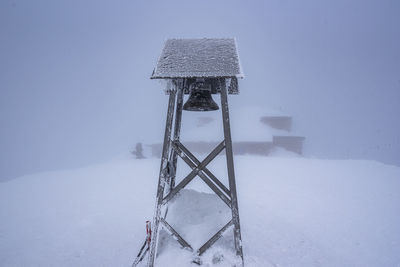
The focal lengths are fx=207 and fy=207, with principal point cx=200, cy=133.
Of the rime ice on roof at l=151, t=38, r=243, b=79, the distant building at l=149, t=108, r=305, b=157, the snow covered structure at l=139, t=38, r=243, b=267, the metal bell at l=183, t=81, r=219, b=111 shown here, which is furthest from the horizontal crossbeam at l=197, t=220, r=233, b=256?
the distant building at l=149, t=108, r=305, b=157

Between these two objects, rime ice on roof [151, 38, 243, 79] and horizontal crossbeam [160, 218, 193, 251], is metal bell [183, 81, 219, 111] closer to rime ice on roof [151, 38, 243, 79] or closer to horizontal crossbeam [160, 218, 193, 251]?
rime ice on roof [151, 38, 243, 79]

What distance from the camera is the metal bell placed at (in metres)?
4.07

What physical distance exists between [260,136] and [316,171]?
393 inches

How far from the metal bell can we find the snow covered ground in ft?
7.30

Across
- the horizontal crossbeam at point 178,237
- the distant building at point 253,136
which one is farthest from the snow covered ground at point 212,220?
the distant building at point 253,136

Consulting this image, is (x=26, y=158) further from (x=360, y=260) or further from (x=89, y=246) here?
(x=360, y=260)

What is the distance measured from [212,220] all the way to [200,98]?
2.57 metres

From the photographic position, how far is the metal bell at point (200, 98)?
4074 millimetres

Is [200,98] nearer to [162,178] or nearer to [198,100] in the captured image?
[198,100]

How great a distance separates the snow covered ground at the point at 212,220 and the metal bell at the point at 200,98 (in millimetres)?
2226

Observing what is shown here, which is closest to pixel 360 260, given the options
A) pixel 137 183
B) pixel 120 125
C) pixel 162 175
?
pixel 162 175

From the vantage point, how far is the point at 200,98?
4.11 m

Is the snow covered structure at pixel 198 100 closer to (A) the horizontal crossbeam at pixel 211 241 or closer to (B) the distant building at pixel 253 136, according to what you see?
(A) the horizontal crossbeam at pixel 211 241

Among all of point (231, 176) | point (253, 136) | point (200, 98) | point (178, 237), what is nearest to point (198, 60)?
point (200, 98)
